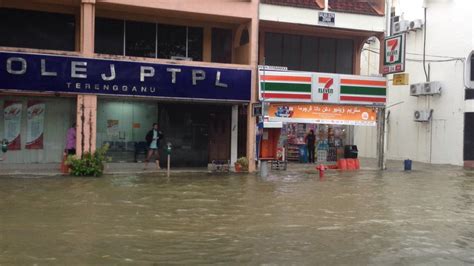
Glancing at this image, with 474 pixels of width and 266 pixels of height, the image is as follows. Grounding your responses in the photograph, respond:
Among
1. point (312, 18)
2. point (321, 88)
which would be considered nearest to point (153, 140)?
point (321, 88)

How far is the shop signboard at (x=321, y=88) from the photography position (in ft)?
71.1

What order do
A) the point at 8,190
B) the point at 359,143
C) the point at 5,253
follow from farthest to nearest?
the point at 359,143 → the point at 8,190 → the point at 5,253

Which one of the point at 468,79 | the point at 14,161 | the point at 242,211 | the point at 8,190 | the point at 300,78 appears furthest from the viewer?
the point at 468,79

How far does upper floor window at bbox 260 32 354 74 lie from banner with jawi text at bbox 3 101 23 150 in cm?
1114

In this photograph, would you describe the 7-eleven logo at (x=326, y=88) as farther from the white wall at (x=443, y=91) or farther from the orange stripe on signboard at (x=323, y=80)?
the white wall at (x=443, y=91)

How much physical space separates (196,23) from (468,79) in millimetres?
15281

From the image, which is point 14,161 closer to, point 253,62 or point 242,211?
point 253,62

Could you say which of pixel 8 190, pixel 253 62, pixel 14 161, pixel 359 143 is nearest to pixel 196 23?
pixel 253 62

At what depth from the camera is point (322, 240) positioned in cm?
891

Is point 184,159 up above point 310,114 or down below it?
below

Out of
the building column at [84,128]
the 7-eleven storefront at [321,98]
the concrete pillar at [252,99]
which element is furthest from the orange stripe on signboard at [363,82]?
the building column at [84,128]

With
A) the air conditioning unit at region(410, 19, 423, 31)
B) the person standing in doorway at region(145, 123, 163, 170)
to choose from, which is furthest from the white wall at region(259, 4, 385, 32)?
the air conditioning unit at region(410, 19, 423, 31)

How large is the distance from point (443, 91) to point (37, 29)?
21.4 metres

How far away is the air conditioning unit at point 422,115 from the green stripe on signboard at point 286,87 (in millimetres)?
10508
